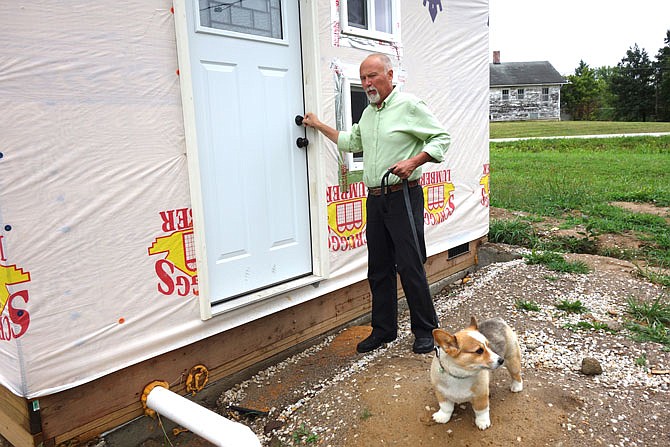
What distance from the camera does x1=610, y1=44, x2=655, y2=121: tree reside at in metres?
44.8

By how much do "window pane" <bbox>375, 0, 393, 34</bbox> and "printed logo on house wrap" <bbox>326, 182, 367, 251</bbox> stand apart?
1.35 metres

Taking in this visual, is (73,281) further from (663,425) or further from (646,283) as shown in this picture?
(646,283)

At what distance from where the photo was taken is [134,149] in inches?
107

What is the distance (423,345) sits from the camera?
363cm

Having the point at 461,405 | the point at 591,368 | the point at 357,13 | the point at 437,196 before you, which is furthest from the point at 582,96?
the point at 461,405

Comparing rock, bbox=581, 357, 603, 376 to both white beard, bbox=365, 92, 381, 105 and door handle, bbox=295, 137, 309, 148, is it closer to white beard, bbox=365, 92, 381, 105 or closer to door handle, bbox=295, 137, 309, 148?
white beard, bbox=365, 92, 381, 105

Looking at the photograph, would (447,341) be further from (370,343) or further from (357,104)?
(357,104)

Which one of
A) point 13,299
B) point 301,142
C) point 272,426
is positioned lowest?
point 272,426

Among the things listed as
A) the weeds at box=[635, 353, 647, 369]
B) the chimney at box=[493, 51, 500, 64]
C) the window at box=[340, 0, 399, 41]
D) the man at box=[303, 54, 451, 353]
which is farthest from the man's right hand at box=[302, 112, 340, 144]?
the chimney at box=[493, 51, 500, 64]

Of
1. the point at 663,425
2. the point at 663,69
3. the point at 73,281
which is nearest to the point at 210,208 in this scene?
the point at 73,281

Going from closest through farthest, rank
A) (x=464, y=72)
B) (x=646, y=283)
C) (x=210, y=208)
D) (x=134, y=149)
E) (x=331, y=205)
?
(x=134, y=149), (x=210, y=208), (x=331, y=205), (x=646, y=283), (x=464, y=72)

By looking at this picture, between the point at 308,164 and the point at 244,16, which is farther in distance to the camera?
the point at 308,164

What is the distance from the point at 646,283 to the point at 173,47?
15.6 feet

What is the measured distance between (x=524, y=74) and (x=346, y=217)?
164ft
